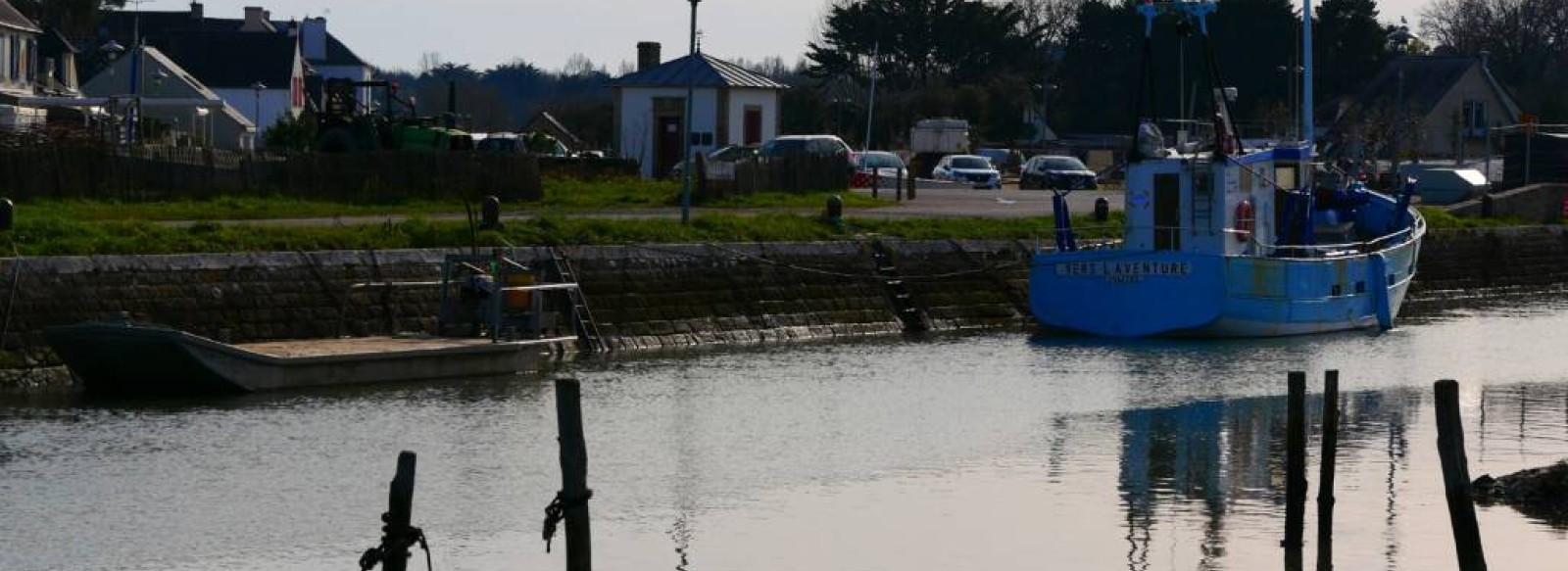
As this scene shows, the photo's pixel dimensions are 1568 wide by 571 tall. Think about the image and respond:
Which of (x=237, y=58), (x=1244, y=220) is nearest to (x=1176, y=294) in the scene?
(x=1244, y=220)

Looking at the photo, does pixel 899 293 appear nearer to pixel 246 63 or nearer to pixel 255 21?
pixel 246 63

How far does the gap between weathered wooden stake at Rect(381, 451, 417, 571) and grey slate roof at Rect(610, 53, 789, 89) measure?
165 ft

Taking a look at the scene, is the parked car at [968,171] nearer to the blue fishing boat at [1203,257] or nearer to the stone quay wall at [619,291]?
the stone quay wall at [619,291]

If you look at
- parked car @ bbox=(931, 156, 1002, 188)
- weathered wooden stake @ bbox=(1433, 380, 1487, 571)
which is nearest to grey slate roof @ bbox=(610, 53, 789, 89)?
parked car @ bbox=(931, 156, 1002, 188)

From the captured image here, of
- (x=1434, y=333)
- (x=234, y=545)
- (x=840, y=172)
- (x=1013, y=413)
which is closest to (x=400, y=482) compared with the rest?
(x=234, y=545)

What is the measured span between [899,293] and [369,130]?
13156 mm

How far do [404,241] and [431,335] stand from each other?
13.6ft

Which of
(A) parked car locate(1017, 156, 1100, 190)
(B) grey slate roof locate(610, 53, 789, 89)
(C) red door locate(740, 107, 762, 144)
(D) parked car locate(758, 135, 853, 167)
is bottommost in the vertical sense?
(A) parked car locate(1017, 156, 1100, 190)

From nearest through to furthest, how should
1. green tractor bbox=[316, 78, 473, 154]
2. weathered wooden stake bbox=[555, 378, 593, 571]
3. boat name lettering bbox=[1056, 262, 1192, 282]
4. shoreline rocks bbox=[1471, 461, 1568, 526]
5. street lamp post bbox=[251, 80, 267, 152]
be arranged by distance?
Answer: weathered wooden stake bbox=[555, 378, 593, 571] < shoreline rocks bbox=[1471, 461, 1568, 526] < boat name lettering bbox=[1056, 262, 1192, 282] < green tractor bbox=[316, 78, 473, 154] < street lamp post bbox=[251, 80, 267, 152]

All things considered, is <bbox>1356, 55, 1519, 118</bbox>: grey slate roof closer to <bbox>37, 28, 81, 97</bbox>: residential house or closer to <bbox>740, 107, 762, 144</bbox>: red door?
<bbox>740, 107, 762, 144</bbox>: red door

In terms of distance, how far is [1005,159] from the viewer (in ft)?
294

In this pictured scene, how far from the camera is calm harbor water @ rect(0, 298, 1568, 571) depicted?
876 inches

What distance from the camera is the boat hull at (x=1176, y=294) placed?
40531 mm

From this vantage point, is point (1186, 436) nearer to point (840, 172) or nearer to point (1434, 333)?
point (1434, 333)
